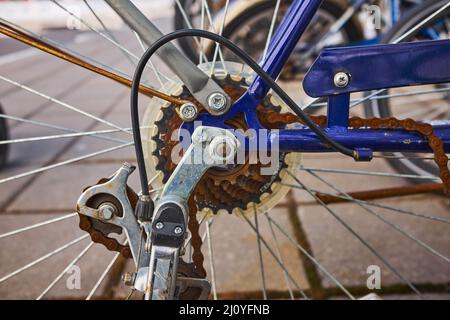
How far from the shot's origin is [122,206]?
984mm

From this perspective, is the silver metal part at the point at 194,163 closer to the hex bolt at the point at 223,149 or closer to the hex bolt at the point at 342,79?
the hex bolt at the point at 223,149

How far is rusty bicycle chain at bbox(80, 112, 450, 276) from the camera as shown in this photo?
98 centimetres

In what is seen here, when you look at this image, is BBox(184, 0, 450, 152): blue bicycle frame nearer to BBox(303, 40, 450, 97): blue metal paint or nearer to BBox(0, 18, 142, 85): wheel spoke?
BBox(303, 40, 450, 97): blue metal paint

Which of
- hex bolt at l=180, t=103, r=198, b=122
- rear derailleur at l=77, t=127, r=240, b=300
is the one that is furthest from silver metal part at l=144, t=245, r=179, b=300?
hex bolt at l=180, t=103, r=198, b=122

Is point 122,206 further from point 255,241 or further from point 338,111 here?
point 255,241

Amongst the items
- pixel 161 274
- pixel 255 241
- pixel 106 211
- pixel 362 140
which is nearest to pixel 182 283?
pixel 161 274

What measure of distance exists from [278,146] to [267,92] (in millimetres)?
113

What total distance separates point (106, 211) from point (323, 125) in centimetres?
45

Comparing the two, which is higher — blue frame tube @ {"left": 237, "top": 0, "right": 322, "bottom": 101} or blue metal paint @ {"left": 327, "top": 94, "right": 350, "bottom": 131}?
blue frame tube @ {"left": 237, "top": 0, "right": 322, "bottom": 101}

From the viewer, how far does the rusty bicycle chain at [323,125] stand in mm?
978

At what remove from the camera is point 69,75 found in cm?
429

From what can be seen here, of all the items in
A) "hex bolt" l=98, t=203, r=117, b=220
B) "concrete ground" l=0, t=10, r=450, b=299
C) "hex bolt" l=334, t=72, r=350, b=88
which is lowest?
"concrete ground" l=0, t=10, r=450, b=299

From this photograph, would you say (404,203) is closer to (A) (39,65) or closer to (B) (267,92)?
(B) (267,92)
